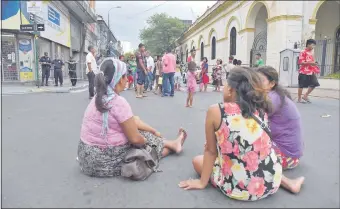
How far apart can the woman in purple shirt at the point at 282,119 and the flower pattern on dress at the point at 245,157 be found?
0.62 m

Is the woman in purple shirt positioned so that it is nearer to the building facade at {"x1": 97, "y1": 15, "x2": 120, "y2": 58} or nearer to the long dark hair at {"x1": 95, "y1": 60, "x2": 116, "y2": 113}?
the long dark hair at {"x1": 95, "y1": 60, "x2": 116, "y2": 113}

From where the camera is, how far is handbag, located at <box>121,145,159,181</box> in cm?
297

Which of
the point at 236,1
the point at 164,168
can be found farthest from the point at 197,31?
the point at 164,168

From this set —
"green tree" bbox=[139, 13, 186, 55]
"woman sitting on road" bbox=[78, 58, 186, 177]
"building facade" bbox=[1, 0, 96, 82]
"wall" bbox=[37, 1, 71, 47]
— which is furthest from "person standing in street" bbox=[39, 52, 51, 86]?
"green tree" bbox=[139, 13, 186, 55]

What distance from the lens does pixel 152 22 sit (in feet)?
170

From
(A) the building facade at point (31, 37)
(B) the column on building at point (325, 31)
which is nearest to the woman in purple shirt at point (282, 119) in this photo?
(B) the column on building at point (325, 31)

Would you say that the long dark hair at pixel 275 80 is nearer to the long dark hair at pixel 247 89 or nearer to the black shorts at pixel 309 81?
the long dark hair at pixel 247 89

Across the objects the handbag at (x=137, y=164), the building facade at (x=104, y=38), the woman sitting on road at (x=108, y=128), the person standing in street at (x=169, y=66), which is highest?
the building facade at (x=104, y=38)

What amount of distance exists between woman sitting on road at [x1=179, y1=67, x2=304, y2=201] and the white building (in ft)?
41.1

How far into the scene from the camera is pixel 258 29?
60.1 feet

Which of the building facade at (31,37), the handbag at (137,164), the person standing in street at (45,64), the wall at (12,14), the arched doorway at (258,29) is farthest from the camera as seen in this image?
the arched doorway at (258,29)

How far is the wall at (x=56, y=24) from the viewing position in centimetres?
1776

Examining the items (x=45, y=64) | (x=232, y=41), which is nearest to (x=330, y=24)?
(x=232, y=41)

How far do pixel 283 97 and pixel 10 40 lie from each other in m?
16.1
